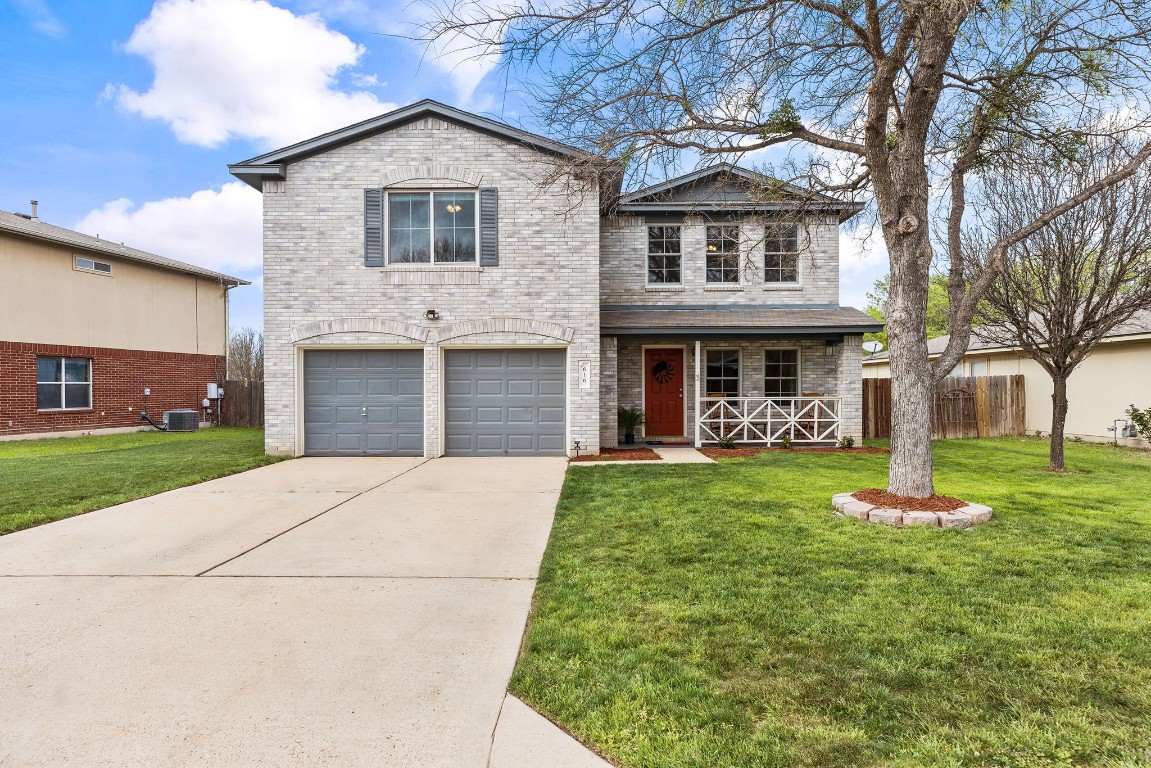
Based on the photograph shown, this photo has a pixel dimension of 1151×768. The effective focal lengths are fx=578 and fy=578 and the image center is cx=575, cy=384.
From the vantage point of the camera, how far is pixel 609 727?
2.54 meters

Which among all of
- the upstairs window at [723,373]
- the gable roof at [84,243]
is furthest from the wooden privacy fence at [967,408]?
the gable roof at [84,243]

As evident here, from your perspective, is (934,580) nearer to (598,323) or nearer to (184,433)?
(598,323)

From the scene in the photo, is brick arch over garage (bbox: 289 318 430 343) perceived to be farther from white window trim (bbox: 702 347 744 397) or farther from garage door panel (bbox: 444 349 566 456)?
white window trim (bbox: 702 347 744 397)

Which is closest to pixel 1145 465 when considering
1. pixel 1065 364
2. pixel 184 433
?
pixel 1065 364

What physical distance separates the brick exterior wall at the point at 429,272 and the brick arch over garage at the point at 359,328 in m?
0.02

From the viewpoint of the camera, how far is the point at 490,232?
1169 centimetres

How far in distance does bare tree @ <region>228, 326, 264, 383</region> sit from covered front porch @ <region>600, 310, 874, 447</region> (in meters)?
26.0

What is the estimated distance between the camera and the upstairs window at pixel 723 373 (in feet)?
47.5

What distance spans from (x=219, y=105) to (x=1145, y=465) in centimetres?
2213

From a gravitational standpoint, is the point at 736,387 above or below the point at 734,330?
below

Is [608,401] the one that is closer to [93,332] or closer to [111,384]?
[111,384]

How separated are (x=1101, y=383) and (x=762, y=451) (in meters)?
10.1

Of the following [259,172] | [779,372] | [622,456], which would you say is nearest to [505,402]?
[622,456]

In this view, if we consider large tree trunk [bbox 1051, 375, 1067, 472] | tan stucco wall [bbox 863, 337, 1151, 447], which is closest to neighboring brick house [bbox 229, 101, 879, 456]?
large tree trunk [bbox 1051, 375, 1067, 472]
